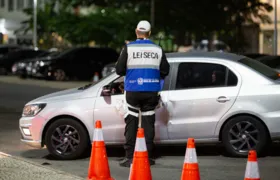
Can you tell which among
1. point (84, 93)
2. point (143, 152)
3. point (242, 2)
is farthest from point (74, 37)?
point (143, 152)

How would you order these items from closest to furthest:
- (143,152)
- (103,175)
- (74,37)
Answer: (143,152)
(103,175)
(74,37)

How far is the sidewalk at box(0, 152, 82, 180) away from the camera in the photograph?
25.5 ft

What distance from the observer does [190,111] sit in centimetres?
933

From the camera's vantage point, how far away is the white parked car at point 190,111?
30.5ft

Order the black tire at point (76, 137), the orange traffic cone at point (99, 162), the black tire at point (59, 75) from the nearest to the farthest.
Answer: the orange traffic cone at point (99, 162), the black tire at point (76, 137), the black tire at point (59, 75)

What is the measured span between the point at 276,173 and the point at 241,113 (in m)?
1.14

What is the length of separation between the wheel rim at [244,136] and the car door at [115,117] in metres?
0.94

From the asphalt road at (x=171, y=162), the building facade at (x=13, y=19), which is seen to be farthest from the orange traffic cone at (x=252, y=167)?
the building facade at (x=13, y=19)

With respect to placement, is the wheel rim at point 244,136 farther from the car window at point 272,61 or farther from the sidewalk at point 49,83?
the sidewalk at point 49,83

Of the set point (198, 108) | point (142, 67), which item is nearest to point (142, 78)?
point (142, 67)

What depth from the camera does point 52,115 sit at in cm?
958

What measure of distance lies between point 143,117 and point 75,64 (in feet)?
73.9

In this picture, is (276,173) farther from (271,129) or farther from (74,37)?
(74,37)

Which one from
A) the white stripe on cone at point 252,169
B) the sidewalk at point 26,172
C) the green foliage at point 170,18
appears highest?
the green foliage at point 170,18
